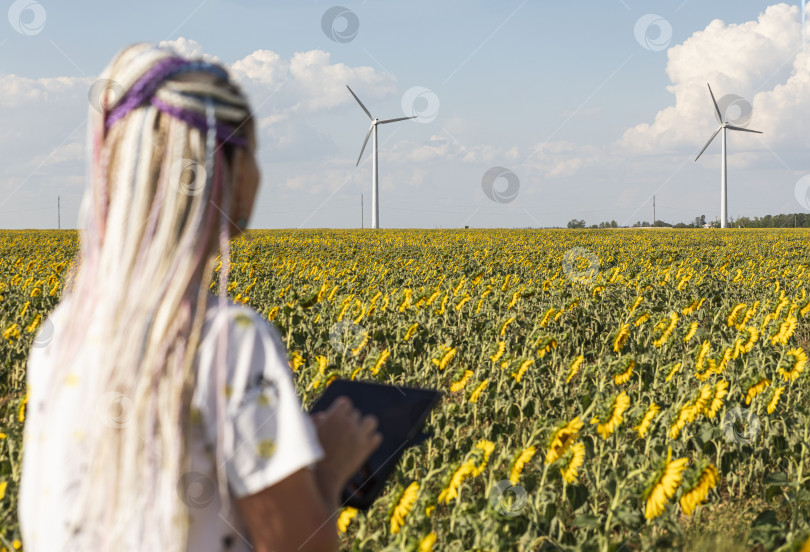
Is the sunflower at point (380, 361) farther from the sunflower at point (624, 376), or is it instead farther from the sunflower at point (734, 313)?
the sunflower at point (734, 313)

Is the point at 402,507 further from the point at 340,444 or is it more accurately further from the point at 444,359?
the point at 444,359

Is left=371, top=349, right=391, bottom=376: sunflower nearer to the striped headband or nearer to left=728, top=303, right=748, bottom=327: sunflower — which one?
left=728, top=303, right=748, bottom=327: sunflower

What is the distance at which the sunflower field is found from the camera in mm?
3289

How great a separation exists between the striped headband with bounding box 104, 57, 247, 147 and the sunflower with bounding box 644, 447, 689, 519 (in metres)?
2.22

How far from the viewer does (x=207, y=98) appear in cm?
114

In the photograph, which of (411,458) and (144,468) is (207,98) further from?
Answer: (411,458)

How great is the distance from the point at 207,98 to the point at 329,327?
7007 millimetres

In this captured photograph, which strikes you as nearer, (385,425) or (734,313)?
(385,425)

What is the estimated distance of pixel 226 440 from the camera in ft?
3.59

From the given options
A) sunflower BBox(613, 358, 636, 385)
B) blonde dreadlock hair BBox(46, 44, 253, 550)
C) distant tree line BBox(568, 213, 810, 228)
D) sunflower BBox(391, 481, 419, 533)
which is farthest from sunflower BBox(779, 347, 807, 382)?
distant tree line BBox(568, 213, 810, 228)

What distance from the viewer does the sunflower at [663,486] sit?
8.86ft

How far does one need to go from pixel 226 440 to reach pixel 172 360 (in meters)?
0.15

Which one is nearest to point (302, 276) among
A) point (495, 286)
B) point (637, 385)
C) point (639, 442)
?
point (495, 286)

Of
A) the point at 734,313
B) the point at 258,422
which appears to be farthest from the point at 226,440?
the point at 734,313
